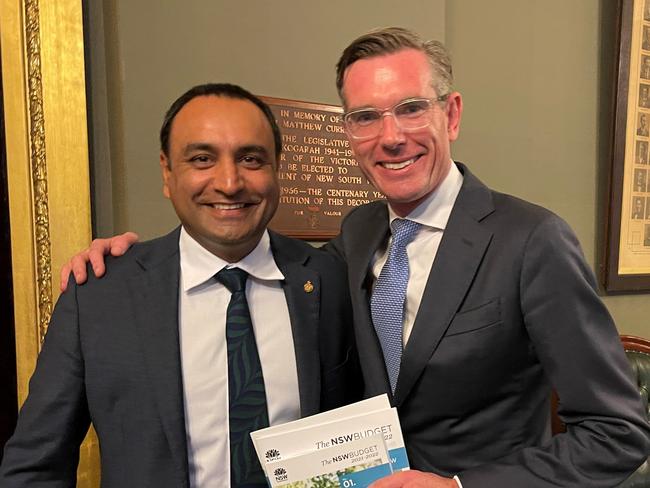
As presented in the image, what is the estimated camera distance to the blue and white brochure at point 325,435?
3.41ft

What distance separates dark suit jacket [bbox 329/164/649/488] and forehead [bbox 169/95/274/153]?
0.45m

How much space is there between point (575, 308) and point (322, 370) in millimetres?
560

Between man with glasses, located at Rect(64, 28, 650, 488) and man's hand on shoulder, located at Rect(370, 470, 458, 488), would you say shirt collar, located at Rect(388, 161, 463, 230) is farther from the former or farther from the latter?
man's hand on shoulder, located at Rect(370, 470, 458, 488)

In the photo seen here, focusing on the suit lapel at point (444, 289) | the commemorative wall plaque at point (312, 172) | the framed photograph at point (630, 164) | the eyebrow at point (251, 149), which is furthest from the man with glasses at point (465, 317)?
the framed photograph at point (630, 164)

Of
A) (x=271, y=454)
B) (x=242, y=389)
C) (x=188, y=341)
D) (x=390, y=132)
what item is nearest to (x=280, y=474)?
(x=271, y=454)

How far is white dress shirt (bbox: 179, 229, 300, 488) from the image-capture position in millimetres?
1178

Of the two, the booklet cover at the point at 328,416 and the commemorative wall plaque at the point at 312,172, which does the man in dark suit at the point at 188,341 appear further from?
the commemorative wall plaque at the point at 312,172

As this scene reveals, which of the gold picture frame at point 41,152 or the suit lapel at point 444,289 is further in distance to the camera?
the gold picture frame at point 41,152

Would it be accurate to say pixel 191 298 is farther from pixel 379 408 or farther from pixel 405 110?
pixel 405 110

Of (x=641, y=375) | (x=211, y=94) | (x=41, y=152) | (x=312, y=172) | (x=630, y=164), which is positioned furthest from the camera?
(x=630, y=164)

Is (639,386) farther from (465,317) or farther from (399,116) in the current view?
(399,116)

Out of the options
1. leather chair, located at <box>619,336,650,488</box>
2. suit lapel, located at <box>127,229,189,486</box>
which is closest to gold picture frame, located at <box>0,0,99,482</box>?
suit lapel, located at <box>127,229,189,486</box>

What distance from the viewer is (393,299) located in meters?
1.29

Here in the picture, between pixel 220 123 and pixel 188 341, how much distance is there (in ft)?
1.53
